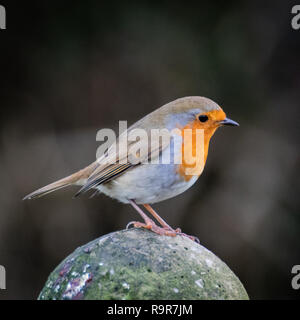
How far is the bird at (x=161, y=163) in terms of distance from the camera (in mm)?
3781

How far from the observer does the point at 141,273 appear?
305 cm

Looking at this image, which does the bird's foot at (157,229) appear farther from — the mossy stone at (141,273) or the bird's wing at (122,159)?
the bird's wing at (122,159)

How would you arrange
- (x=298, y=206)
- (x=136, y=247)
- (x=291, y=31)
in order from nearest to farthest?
(x=136, y=247) < (x=298, y=206) < (x=291, y=31)

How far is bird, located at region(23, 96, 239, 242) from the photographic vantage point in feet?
12.4

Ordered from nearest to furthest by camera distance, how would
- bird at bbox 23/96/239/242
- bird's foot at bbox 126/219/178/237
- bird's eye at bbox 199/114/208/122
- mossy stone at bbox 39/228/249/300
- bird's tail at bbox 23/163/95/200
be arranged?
mossy stone at bbox 39/228/249/300
bird's foot at bbox 126/219/178/237
bird at bbox 23/96/239/242
bird's eye at bbox 199/114/208/122
bird's tail at bbox 23/163/95/200

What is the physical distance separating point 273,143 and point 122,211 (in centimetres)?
202

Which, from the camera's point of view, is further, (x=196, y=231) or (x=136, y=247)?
(x=196, y=231)

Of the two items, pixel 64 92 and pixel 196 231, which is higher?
pixel 64 92

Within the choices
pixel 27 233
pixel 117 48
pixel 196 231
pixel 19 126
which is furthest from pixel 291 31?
pixel 27 233

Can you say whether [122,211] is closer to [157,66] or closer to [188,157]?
[157,66]

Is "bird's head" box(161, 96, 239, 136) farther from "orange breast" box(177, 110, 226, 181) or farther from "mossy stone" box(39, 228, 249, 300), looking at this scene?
"mossy stone" box(39, 228, 249, 300)

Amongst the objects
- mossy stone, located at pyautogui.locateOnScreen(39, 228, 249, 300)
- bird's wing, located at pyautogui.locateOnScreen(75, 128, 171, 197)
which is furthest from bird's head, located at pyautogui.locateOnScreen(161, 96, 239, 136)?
mossy stone, located at pyautogui.locateOnScreen(39, 228, 249, 300)

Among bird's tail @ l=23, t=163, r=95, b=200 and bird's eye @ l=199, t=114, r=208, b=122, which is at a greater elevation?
bird's eye @ l=199, t=114, r=208, b=122

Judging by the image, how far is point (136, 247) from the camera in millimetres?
3250
